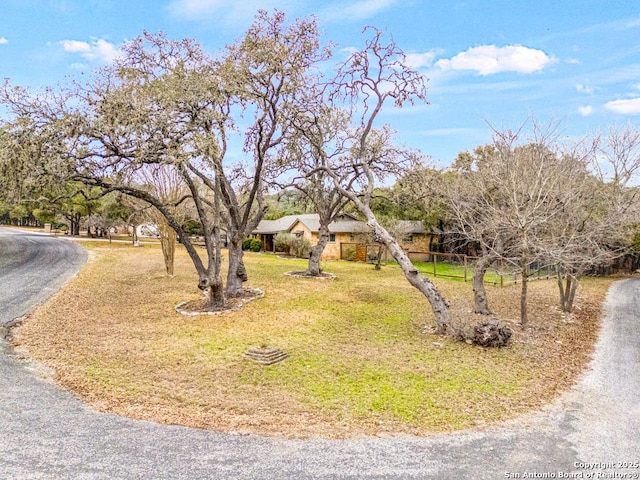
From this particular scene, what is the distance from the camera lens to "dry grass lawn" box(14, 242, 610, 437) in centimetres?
567

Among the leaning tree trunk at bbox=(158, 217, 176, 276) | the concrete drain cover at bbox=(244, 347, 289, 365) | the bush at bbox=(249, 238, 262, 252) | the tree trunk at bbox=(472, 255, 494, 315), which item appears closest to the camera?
the concrete drain cover at bbox=(244, 347, 289, 365)

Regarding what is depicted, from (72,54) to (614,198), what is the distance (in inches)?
815

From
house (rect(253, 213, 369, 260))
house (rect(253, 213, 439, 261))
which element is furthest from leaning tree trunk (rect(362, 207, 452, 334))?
house (rect(253, 213, 369, 260))

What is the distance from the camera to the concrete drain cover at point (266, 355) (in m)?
7.77

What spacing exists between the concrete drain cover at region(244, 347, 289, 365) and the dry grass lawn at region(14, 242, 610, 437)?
7.9 inches

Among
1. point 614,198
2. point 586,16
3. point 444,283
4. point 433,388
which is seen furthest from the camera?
point 444,283

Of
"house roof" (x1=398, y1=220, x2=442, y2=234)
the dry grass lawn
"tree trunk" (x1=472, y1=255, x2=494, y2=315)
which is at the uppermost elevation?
"house roof" (x1=398, y1=220, x2=442, y2=234)

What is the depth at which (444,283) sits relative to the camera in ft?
63.6

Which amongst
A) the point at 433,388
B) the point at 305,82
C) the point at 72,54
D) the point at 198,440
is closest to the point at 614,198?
the point at 305,82

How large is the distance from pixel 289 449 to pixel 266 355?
10.9 feet

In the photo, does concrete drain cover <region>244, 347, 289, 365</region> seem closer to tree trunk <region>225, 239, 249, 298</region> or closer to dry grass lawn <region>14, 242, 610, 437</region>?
dry grass lawn <region>14, 242, 610, 437</region>

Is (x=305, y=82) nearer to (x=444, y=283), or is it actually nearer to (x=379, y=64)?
(x=379, y=64)

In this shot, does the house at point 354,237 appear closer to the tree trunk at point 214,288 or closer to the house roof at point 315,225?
the house roof at point 315,225

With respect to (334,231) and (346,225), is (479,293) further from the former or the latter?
(346,225)
